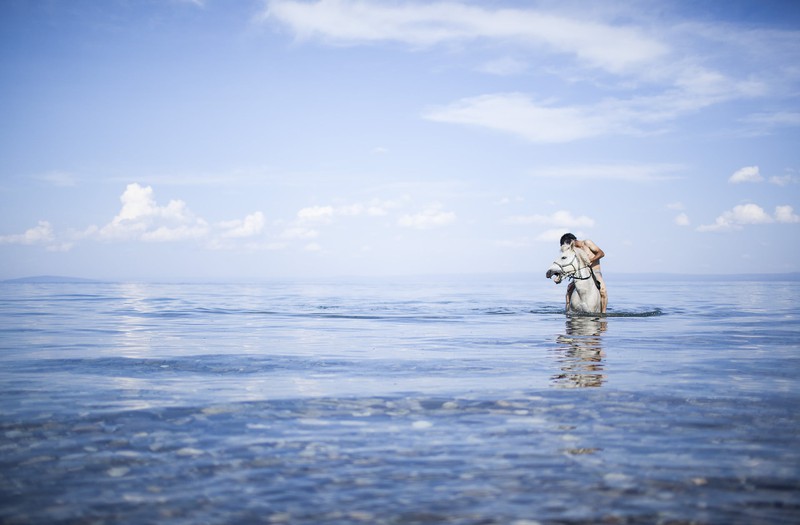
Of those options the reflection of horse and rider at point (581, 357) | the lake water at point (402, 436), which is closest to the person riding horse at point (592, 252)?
the reflection of horse and rider at point (581, 357)

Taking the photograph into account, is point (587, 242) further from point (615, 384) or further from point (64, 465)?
point (64, 465)

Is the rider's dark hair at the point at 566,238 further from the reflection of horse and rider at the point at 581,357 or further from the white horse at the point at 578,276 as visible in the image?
the reflection of horse and rider at the point at 581,357

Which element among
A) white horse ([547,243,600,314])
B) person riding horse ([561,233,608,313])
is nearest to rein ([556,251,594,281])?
white horse ([547,243,600,314])

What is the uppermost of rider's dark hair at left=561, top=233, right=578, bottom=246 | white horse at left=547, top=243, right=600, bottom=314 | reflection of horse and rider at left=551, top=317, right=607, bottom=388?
rider's dark hair at left=561, top=233, right=578, bottom=246

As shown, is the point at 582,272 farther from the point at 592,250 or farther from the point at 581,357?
the point at 581,357

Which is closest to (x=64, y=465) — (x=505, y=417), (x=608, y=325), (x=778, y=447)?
(x=505, y=417)

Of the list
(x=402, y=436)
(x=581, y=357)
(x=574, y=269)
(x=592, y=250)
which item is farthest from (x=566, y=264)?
(x=402, y=436)

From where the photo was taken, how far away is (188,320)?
66.1ft

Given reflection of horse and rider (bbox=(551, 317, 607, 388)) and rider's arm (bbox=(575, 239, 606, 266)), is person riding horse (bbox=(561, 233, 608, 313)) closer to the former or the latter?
Result: rider's arm (bbox=(575, 239, 606, 266))

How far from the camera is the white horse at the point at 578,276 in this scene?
1872 centimetres

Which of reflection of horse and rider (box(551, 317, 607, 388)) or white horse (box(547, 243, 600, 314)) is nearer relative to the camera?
reflection of horse and rider (box(551, 317, 607, 388))

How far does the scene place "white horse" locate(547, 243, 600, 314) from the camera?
1872 centimetres

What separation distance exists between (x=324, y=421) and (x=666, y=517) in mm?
3271

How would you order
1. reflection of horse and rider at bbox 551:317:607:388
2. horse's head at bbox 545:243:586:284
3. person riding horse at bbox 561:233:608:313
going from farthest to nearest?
person riding horse at bbox 561:233:608:313, horse's head at bbox 545:243:586:284, reflection of horse and rider at bbox 551:317:607:388
